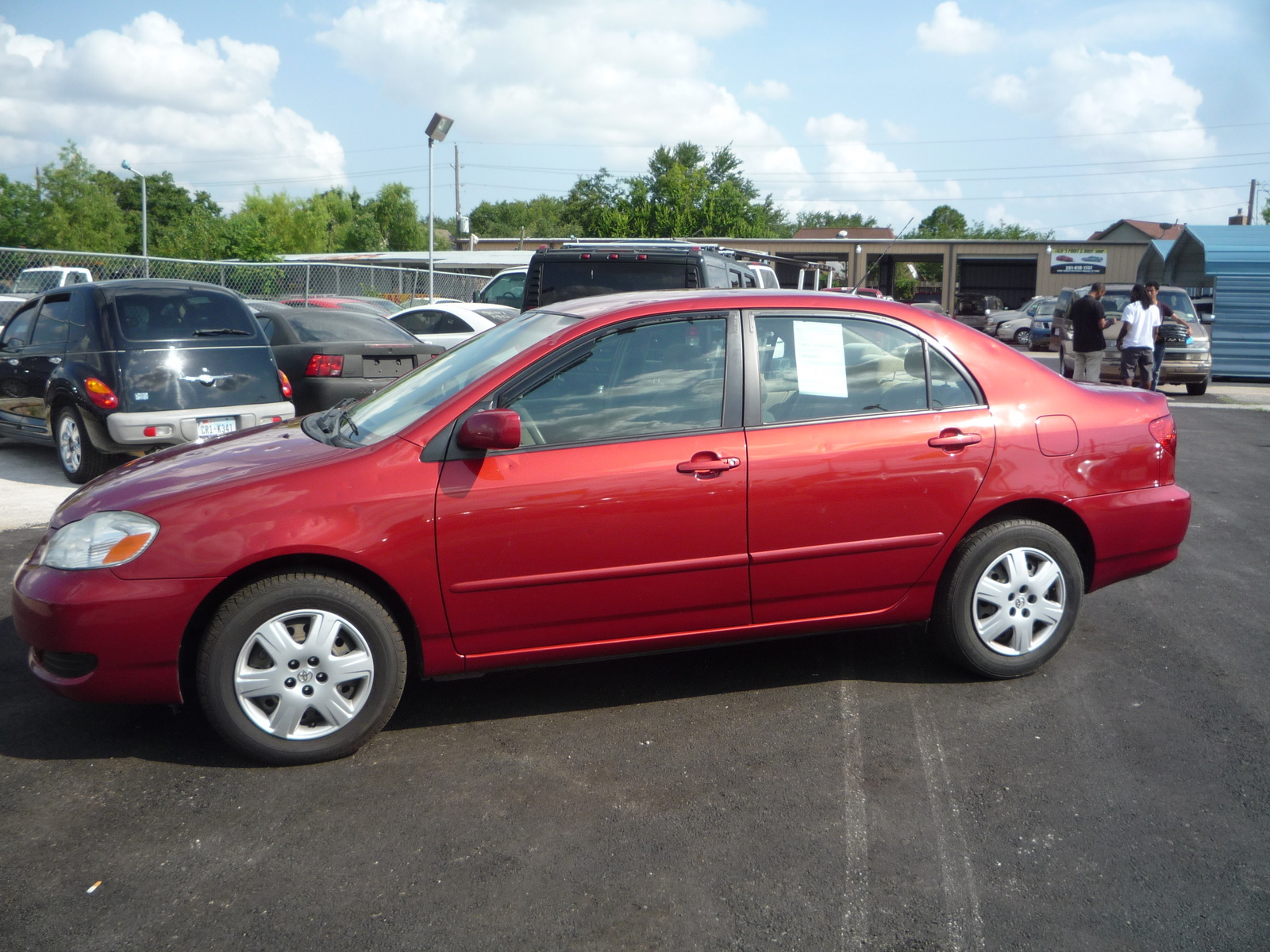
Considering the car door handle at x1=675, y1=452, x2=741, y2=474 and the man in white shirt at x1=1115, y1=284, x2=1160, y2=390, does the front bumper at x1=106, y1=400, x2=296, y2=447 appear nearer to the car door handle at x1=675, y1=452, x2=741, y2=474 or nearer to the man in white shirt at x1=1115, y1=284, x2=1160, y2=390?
the car door handle at x1=675, y1=452, x2=741, y2=474

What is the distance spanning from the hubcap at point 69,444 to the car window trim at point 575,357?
6.08 meters

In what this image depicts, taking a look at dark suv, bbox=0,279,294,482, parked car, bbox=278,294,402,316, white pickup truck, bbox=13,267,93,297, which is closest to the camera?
dark suv, bbox=0,279,294,482

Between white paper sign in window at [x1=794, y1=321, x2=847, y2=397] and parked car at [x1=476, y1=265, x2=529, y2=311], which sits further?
parked car at [x1=476, y1=265, x2=529, y2=311]

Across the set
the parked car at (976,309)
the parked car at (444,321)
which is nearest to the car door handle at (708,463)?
the parked car at (444,321)

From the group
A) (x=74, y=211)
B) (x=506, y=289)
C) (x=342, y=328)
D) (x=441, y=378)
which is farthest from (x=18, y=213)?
(x=441, y=378)

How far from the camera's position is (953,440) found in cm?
412

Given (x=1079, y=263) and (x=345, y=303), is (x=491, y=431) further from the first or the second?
(x=1079, y=263)

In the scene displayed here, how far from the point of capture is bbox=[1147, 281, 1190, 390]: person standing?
15.5m

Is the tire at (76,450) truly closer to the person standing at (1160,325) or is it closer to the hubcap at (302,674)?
the hubcap at (302,674)

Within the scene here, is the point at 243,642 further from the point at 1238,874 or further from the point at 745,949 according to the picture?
the point at 1238,874

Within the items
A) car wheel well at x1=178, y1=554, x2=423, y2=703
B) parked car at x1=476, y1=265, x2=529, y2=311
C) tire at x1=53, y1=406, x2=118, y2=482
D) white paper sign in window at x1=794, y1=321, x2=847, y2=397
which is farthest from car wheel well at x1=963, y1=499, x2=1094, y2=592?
parked car at x1=476, y1=265, x2=529, y2=311

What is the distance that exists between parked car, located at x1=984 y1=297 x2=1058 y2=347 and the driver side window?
2925 centimetres

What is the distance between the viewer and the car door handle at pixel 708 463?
380cm

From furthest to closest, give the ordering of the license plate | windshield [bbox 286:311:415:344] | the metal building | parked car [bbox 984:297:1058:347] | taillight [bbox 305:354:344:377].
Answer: parked car [bbox 984:297:1058:347] < the metal building < windshield [bbox 286:311:415:344] < taillight [bbox 305:354:344:377] < the license plate
